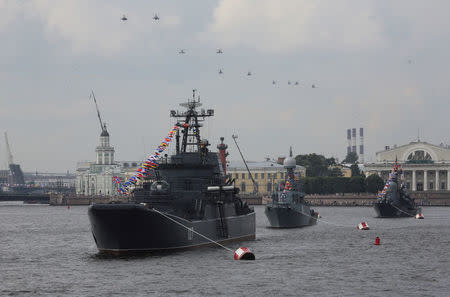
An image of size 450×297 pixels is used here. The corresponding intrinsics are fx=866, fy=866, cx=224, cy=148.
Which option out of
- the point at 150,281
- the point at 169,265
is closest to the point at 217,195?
the point at 169,265

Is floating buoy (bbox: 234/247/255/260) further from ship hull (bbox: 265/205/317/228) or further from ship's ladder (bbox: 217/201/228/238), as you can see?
ship hull (bbox: 265/205/317/228)

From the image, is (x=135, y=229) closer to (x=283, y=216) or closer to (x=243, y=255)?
(x=243, y=255)

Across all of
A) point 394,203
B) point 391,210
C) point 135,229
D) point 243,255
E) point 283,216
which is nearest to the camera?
point 135,229

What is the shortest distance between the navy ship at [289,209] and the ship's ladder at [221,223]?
109 ft

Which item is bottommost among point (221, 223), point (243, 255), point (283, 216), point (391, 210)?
point (243, 255)

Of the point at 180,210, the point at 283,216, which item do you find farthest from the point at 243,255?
the point at 283,216

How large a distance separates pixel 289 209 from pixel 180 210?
137 ft

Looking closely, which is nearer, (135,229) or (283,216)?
(135,229)

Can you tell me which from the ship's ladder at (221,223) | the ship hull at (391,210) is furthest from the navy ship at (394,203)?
the ship's ladder at (221,223)

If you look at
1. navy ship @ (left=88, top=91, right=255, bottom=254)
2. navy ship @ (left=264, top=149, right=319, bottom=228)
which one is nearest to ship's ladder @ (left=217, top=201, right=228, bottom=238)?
navy ship @ (left=88, top=91, right=255, bottom=254)

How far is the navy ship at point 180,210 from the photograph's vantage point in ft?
183

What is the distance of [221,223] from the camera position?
67.7 metres

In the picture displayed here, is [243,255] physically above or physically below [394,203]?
below

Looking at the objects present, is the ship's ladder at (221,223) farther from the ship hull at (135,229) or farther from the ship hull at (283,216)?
the ship hull at (283,216)
